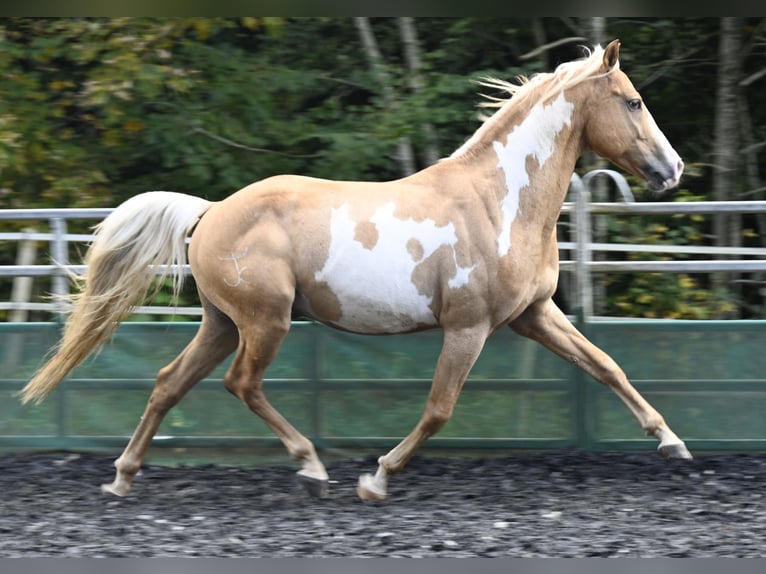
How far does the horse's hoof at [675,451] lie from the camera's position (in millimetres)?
5285

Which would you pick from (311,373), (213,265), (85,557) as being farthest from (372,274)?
(85,557)

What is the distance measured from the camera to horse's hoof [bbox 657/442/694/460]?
5285 mm

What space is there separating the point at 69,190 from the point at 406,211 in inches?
191

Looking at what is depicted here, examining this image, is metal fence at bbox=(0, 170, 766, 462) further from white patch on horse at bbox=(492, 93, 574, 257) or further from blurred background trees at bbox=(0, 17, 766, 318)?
blurred background trees at bbox=(0, 17, 766, 318)

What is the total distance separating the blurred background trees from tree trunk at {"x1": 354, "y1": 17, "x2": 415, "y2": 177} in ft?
0.06

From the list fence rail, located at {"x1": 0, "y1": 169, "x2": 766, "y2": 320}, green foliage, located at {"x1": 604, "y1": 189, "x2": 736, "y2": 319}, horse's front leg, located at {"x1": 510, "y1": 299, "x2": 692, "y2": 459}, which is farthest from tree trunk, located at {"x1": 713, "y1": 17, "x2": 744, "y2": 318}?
horse's front leg, located at {"x1": 510, "y1": 299, "x2": 692, "y2": 459}

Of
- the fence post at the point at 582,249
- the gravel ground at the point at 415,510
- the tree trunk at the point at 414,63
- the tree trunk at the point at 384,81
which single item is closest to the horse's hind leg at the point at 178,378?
the gravel ground at the point at 415,510

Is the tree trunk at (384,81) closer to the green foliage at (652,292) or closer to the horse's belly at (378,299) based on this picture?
the green foliage at (652,292)

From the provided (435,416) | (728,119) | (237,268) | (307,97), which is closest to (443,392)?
(435,416)

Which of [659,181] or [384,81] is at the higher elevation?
[384,81]

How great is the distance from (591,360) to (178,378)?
6.42 ft

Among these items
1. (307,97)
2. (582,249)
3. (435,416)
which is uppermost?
(307,97)

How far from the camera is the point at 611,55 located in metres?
5.04

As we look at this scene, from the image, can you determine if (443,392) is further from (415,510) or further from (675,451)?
(675,451)
